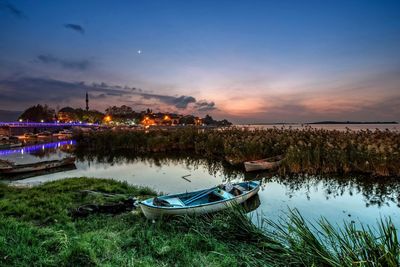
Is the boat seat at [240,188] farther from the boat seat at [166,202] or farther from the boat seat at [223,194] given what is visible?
the boat seat at [166,202]

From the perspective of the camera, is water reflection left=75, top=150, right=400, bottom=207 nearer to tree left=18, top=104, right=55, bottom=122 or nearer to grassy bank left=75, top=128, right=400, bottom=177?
grassy bank left=75, top=128, right=400, bottom=177

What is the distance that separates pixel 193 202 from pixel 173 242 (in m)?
3.65

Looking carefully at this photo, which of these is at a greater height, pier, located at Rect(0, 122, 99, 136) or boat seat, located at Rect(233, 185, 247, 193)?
pier, located at Rect(0, 122, 99, 136)

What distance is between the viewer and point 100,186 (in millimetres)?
13016

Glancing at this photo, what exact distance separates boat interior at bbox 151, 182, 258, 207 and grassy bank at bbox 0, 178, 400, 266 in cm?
81

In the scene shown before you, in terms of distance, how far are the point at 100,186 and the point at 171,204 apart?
608 cm

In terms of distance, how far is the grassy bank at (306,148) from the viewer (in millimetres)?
16553

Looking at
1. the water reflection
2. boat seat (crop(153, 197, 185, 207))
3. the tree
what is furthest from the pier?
boat seat (crop(153, 197, 185, 207))

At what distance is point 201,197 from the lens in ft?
33.3

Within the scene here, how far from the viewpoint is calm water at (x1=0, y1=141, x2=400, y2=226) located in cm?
1088

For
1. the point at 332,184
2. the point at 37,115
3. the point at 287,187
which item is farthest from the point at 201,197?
the point at 37,115

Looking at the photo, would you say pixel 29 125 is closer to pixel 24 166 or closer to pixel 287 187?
pixel 24 166

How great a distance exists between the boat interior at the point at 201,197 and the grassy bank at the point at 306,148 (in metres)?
7.48

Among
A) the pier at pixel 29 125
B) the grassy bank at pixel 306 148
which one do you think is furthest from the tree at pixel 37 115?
the grassy bank at pixel 306 148
